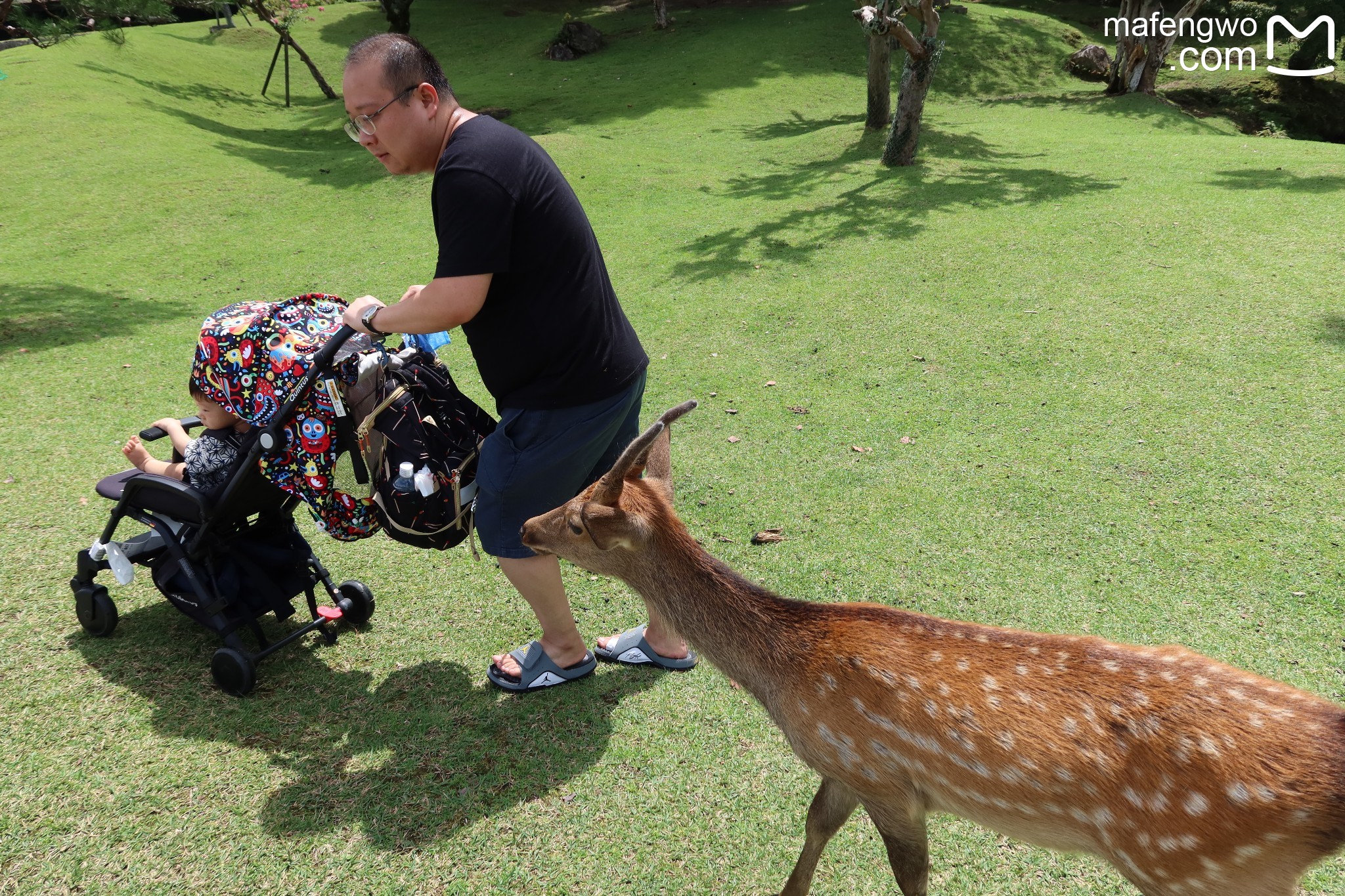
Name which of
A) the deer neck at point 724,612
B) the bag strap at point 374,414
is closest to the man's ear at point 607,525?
the deer neck at point 724,612

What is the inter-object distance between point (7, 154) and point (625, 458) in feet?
45.7

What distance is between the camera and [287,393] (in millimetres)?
3184

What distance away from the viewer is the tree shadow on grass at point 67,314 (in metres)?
7.17

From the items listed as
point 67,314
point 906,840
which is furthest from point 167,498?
point 67,314

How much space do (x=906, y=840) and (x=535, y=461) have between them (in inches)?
65.7

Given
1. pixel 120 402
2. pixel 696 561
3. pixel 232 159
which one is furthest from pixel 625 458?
pixel 232 159

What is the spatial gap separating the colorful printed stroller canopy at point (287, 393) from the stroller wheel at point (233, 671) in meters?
0.67

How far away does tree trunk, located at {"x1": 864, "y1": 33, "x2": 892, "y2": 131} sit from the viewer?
12.6 metres

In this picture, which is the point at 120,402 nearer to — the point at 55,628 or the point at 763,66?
the point at 55,628

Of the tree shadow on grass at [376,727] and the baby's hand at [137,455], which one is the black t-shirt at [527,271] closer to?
the tree shadow on grass at [376,727]

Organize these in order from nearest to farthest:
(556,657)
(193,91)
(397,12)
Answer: (556,657) → (193,91) → (397,12)

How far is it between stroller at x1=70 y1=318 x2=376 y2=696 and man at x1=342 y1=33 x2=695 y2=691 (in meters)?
0.61

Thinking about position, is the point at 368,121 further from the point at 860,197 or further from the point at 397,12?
the point at 397,12

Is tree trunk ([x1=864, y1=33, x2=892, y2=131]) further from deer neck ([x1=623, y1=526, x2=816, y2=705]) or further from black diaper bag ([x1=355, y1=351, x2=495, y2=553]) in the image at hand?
deer neck ([x1=623, y1=526, x2=816, y2=705])
